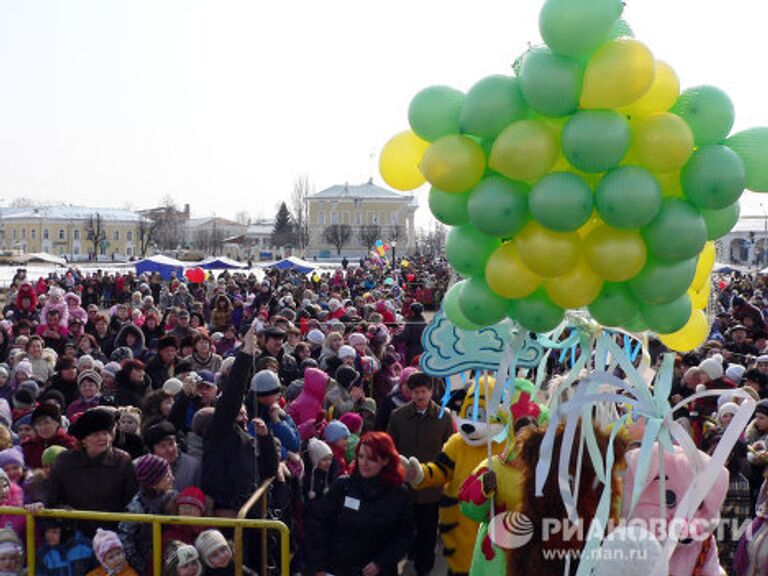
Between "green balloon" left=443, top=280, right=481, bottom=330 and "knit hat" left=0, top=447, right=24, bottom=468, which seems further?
"knit hat" left=0, top=447, right=24, bottom=468

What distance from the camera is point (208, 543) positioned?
14.5 ft

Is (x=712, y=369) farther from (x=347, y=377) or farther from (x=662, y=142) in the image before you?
(x=662, y=142)

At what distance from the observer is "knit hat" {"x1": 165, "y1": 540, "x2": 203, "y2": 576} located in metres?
4.37

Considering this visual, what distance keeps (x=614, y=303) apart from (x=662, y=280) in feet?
0.78

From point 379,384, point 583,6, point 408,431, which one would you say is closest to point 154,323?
point 379,384

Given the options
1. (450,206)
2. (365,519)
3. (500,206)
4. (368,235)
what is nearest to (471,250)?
(450,206)

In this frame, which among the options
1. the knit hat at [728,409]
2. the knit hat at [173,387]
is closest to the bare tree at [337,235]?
the knit hat at [173,387]

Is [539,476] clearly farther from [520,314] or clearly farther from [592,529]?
[520,314]

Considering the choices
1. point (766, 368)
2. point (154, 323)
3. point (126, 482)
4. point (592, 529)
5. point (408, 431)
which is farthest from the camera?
point (154, 323)

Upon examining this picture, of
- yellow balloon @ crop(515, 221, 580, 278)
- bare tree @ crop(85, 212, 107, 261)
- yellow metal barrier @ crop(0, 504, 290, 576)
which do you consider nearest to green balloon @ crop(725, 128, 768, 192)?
yellow balloon @ crop(515, 221, 580, 278)

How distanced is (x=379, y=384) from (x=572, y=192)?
6586mm

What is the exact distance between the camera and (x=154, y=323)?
12453mm

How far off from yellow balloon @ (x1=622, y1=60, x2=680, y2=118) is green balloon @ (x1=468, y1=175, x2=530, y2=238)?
1.78 ft

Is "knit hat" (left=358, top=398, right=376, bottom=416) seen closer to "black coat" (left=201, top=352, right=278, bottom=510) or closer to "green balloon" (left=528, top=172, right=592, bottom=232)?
"black coat" (left=201, top=352, right=278, bottom=510)
